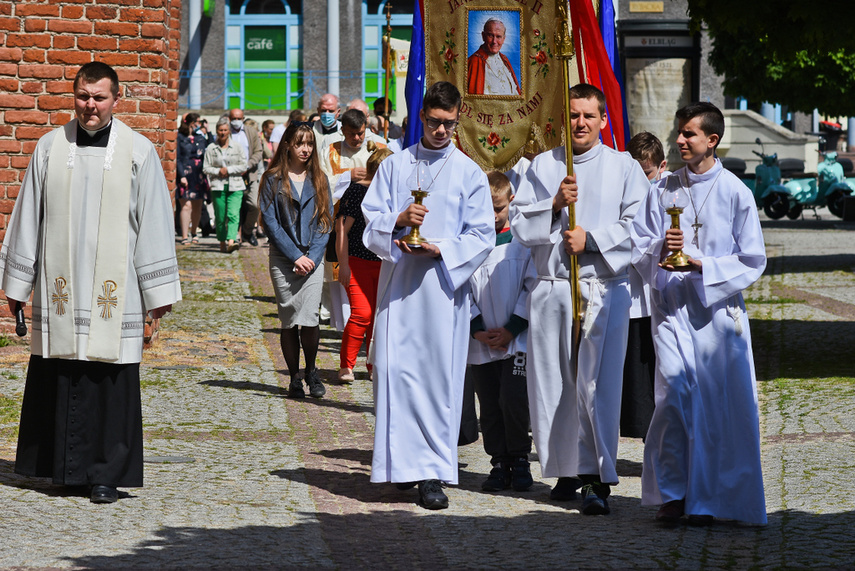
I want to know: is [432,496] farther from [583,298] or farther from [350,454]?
[350,454]

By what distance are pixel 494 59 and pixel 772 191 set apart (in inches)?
869

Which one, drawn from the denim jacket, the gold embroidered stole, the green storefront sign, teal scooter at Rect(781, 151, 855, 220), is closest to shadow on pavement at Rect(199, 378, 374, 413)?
the denim jacket

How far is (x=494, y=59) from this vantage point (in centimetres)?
774

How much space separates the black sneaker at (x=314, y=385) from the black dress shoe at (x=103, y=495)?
298cm

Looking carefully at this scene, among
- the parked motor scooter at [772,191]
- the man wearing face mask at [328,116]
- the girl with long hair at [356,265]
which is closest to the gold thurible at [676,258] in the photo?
the girl with long hair at [356,265]

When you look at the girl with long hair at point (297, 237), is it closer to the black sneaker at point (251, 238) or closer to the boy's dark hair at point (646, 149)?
the boy's dark hair at point (646, 149)

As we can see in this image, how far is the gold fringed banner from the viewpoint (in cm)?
768

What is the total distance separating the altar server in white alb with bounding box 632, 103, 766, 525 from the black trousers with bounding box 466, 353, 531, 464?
34.7 inches

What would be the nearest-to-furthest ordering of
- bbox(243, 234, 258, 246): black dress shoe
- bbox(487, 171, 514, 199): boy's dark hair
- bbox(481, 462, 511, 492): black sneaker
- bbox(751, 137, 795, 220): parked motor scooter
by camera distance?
bbox(481, 462, 511, 492): black sneaker < bbox(487, 171, 514, 199): boy's dark hair < bbox(243, 234, 258, 246): black dress shoe < bbox(751, 137, 795, 220): parked motor scooter

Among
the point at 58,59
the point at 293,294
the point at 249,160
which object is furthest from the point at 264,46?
the point at 293,294

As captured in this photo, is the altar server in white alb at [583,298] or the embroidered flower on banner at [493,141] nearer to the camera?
the altar server in white alb at [583,298]

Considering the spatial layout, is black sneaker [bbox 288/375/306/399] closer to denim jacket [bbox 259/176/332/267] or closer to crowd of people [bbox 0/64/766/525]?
denim jacket [bbox 259/176/332/267]

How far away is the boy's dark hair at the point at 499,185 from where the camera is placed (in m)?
6.98

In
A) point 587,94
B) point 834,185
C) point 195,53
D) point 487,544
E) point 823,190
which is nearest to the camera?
point 487,544
